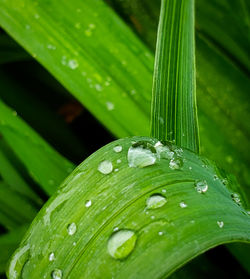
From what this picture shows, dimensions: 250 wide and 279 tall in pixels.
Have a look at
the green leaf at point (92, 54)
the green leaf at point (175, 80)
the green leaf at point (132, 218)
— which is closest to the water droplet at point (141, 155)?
the green leaf at point (132, 218)

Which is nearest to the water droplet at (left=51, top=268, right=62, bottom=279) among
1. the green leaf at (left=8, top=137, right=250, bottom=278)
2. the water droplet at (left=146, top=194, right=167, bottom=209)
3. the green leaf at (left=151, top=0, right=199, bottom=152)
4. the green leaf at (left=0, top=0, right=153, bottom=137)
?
the green leaf at (left=8, top=137, right=250, bottom=278)

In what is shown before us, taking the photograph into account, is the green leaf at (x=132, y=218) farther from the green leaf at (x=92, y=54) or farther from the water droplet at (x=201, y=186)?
the green leaf at (x=92, y=54)

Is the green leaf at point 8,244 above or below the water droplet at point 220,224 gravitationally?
above

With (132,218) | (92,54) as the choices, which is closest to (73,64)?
(92,54)

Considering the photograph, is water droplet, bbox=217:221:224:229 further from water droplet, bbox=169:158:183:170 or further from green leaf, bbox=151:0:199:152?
green leaf, bbox=151:0:199:152

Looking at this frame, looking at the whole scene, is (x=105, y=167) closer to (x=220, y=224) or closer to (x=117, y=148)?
(x=117, y=148)

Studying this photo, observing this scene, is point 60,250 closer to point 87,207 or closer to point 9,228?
point 87,207

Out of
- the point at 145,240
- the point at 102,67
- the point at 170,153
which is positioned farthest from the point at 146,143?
Answer: the point at 102,67
